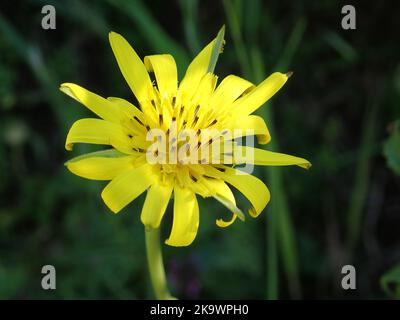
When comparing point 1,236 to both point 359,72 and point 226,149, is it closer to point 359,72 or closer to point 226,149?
point 226,149

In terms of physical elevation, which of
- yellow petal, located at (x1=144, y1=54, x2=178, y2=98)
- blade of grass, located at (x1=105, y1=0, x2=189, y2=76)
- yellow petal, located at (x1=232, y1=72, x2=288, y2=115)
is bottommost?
yellow petal, located at (x1=232, y1=72, x2=288, y2=115)

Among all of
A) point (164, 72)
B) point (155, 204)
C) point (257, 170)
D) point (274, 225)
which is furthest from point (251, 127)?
point (257, 170)

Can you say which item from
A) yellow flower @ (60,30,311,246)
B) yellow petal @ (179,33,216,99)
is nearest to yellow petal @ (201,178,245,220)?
yellow flower @ (60,30,311,246)

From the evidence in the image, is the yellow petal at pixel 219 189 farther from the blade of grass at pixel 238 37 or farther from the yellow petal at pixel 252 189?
the blade of grass at pixel 238 37

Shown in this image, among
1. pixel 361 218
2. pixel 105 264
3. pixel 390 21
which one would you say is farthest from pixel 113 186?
pixel 390 21

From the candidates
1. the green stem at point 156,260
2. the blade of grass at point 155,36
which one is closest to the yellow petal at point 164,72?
the green stem at point 156,260

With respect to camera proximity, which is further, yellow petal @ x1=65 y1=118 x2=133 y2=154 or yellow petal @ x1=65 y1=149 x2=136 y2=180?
yellow petal @ x1=65 y1=118 x2=133 y2=154

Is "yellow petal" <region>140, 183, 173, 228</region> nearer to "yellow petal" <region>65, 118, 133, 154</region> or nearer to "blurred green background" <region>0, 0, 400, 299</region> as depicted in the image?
"yellow petal" <region>65, 118, 133, 154</region>
